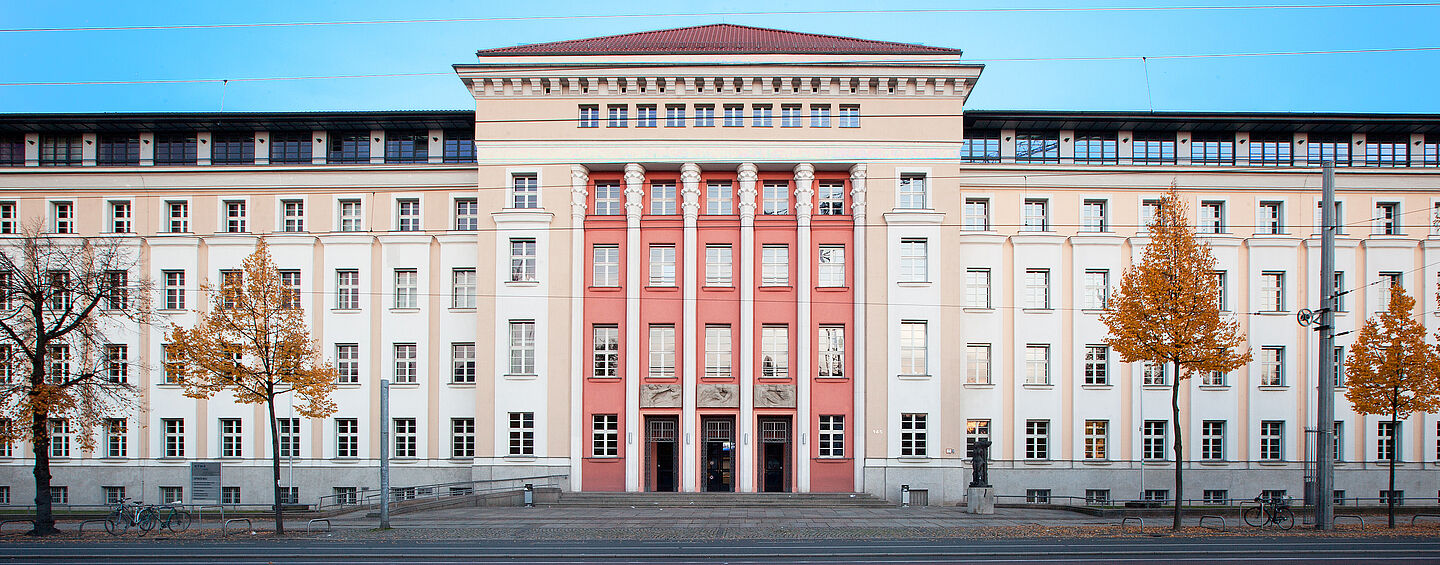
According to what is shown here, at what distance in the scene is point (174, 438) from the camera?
39.4 meters

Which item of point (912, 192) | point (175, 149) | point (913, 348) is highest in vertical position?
point (175, 149)

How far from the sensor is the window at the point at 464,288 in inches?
1553

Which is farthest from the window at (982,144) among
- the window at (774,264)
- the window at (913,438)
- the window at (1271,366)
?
the window at (1271,366)

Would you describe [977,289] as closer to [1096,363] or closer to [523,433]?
[1096,363]

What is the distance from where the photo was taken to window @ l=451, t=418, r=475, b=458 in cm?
3894

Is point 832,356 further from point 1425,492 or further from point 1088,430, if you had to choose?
point 1425,492

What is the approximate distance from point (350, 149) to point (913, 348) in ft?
80.5

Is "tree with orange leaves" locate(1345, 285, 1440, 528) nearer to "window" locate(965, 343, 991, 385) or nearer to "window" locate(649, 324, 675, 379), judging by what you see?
"window" locate(965, 343, 991, 385)

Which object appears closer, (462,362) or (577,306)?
(577,306)

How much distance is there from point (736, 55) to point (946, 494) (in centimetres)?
1828

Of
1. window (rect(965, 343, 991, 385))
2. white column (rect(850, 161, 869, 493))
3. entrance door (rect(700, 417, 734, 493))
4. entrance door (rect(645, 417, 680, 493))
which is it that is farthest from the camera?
window (rect(965, 343, 991, 385))

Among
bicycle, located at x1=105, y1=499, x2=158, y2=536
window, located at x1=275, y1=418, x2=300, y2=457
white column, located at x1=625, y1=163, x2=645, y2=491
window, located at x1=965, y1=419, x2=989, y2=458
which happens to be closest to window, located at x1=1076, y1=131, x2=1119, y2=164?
window, located at x1=965, y1=419, x2=989, y2=458

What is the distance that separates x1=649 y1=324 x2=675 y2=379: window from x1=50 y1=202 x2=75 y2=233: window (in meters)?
24.6

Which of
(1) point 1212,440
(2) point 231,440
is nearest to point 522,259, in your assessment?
(2) point 231,440
